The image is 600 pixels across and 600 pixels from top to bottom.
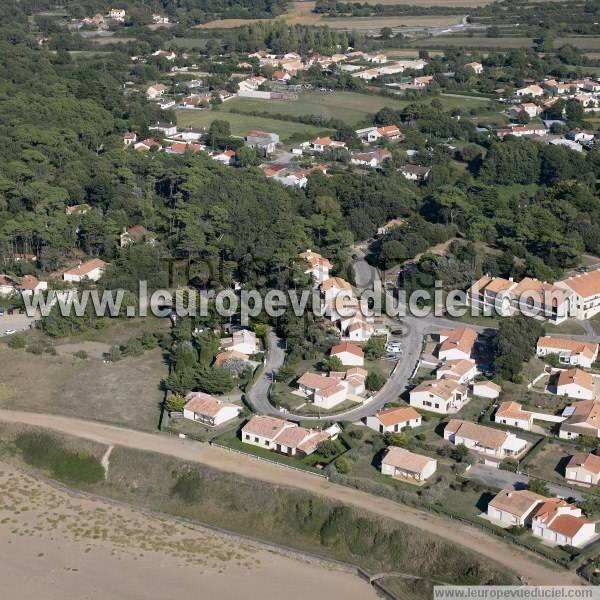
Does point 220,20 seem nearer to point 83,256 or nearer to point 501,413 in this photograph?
point 83,256

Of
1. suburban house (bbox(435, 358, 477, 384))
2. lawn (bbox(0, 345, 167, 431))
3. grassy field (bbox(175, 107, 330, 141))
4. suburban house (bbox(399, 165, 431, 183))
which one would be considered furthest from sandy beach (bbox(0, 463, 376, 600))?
grassy field (bbox(175, 107, 330, 141))

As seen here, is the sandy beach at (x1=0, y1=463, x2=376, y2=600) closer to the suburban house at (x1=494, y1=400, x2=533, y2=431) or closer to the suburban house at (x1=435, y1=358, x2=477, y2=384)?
the suburban house at (x1=494, y1=400, x2=533, y2=431)

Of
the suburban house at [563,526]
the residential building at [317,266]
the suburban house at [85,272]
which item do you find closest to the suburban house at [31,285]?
the suburban house at [85,272]

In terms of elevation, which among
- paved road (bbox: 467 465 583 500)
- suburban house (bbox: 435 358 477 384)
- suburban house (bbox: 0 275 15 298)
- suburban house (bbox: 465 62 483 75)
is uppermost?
suburban house (bbox: 465 62 483 75)

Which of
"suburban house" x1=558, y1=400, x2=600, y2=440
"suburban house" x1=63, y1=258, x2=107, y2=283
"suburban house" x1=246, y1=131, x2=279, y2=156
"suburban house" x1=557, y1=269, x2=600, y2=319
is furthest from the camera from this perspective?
"suburban house" x1=246, y1=131, x2=279, y2=156

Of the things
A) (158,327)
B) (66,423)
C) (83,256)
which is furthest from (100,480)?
(83,256)

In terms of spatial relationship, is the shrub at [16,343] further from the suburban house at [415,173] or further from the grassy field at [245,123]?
the grassy field at [245,123]
